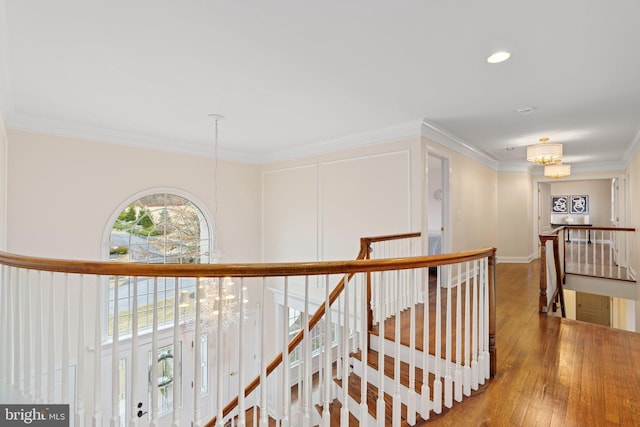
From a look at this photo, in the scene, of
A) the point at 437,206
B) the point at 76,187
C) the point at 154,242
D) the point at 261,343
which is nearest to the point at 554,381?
the point at 261,343

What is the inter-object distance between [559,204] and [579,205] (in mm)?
545

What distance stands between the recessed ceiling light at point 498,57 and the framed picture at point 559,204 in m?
10.7

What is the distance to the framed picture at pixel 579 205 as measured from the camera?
9930 mm

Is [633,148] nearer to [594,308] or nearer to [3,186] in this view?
[594,308]

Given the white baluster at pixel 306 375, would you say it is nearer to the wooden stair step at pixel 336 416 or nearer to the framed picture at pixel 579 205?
the wooden stair step at pixel 336 416

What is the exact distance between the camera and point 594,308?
7.52m

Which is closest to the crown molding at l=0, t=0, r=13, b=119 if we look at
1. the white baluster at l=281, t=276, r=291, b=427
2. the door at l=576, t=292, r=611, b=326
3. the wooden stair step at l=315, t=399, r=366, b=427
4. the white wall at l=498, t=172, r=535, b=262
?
A: the white baluster at l=281, t=276, r=291, b=427

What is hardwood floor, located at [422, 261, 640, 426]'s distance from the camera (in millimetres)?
1885

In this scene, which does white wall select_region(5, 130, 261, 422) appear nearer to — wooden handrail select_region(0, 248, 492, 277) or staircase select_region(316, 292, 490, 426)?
wooden handrail select_region(0, 248, 492, 277)

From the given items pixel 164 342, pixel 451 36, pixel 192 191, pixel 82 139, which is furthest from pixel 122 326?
pixel 451 36

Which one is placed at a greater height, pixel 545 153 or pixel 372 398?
pixel 545 153

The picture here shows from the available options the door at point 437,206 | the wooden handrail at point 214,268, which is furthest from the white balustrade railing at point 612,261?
the wooden handrail at point 214,268

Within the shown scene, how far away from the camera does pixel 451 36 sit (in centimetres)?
197

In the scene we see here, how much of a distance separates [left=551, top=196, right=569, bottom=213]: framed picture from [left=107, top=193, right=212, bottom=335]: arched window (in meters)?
11.4
